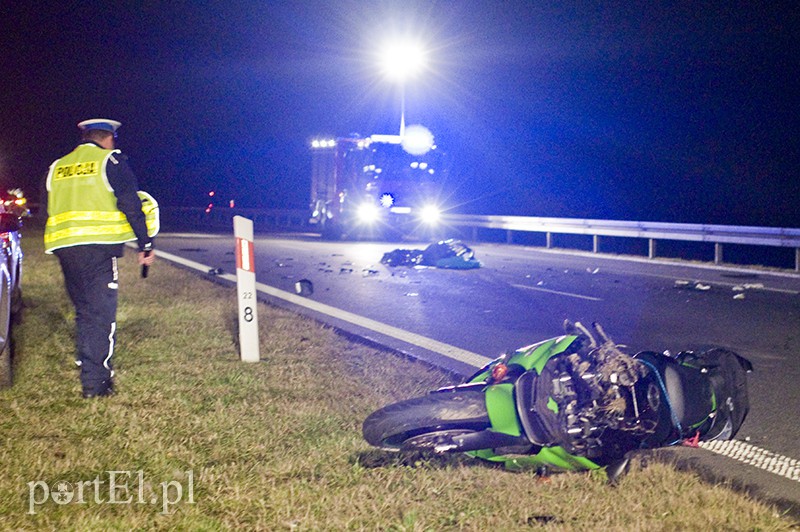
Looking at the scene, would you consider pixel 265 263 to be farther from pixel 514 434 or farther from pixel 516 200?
pixel 516 200

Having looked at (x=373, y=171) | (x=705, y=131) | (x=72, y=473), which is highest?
(x=705, y=131)

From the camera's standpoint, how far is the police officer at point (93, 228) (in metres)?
5.97

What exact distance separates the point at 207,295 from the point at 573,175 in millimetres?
35007

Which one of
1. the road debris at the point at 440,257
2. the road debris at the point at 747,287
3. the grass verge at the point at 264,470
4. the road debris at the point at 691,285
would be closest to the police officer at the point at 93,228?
the grass verge at the point at 264,470

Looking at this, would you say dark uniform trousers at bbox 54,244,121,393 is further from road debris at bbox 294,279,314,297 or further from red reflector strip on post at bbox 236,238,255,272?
road debris at bbox 294,279,314,297

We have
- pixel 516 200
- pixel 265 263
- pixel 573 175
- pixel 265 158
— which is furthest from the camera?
pixel 265 158

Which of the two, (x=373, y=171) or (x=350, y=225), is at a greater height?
(x=373, y=171)

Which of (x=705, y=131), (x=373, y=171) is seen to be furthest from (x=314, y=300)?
(x=705, y=131)

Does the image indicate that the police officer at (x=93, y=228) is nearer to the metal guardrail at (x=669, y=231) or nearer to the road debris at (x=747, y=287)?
the road debris at (x=747, y=287)

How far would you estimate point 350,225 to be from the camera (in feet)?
88.9

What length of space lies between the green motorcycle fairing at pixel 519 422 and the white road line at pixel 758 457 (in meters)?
1.06

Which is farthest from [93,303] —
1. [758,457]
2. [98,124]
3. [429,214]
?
[429,214]

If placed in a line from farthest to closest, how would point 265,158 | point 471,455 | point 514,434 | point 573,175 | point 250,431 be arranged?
point 265,158, point 573,175, point 250,431, point 471,455, point 514,434

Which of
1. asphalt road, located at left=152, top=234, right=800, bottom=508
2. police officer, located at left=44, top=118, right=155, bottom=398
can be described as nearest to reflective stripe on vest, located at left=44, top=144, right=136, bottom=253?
police officer, located at left=44, top=118, right=155, bottom=398
